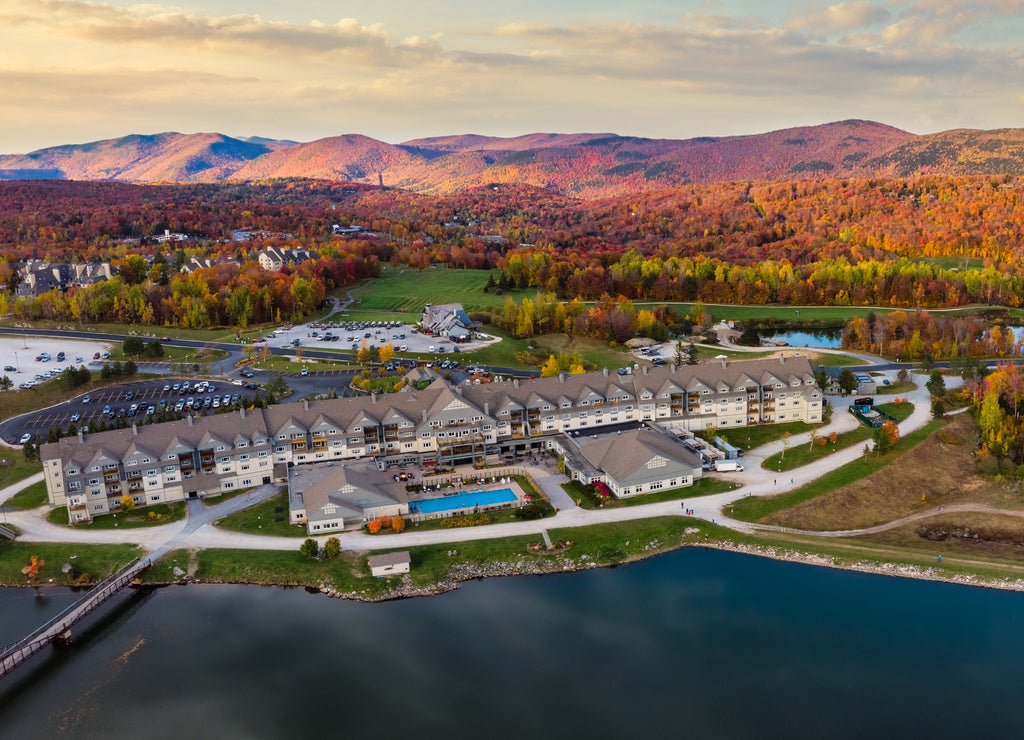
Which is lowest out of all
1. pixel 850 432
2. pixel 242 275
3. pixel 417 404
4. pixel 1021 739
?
pixel 1021 739

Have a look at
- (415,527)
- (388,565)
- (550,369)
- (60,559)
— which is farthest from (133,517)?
(550,369)

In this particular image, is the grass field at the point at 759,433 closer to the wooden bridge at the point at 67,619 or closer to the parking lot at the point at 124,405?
the parking lot at the point at 124,405

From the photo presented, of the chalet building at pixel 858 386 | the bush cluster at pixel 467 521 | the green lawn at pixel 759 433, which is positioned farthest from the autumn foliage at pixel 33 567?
the chalet building at pixel 858 386

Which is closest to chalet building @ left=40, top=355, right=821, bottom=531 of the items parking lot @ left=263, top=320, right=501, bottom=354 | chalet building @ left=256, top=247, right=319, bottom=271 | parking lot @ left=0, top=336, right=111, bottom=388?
parking lot @ left=263, top=320, right=501, bottom=354

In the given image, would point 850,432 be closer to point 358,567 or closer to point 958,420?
point 958,420

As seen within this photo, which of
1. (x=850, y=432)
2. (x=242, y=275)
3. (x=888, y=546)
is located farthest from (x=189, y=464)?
(x=242, y=275)

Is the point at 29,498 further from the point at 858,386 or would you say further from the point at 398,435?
the point at 858,386
